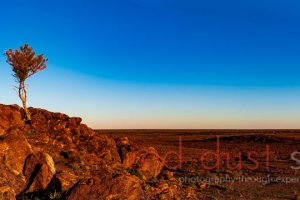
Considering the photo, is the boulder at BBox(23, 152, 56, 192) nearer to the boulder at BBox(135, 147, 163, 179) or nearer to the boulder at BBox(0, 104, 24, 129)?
the boulder at BBox(0, 104, 24, 129)

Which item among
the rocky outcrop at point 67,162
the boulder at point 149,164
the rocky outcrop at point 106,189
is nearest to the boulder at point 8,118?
the rocky outcrop at point 67,162

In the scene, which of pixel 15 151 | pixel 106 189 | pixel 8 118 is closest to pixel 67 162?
pixel 15 151

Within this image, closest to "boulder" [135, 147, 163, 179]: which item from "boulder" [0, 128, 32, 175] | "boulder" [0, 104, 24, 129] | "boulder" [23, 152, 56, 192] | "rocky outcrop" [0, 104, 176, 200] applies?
"rocky outcrop" [0, 104, 176, 200]

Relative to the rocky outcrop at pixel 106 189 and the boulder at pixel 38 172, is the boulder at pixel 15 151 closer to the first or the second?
the boulder at pixel 38 172

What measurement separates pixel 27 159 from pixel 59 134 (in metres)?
6.51

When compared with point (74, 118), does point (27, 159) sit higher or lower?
lower

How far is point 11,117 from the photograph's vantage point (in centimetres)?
1736

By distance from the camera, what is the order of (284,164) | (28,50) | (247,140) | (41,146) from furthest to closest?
1. (247,140)
2. (284,164)
3. (28,50)
4. (41,146)

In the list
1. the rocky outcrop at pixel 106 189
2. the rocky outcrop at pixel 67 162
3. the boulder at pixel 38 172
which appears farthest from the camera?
the boulder at pixel 38 172

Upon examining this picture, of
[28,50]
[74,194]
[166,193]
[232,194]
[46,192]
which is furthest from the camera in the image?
[28,50]

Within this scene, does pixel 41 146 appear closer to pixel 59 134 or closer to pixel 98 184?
pixel 59 134

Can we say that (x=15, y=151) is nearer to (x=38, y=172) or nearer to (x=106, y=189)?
(x=38, y=172)

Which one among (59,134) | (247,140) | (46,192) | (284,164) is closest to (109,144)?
(59,134)

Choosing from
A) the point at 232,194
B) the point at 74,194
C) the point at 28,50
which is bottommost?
the point at 232,194
